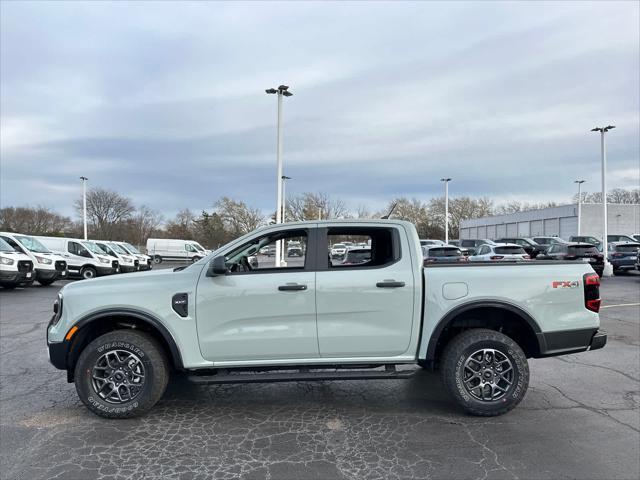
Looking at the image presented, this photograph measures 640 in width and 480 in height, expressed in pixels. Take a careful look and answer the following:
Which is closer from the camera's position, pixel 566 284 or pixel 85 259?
pixel 566 284

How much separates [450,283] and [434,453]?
1.51 meters

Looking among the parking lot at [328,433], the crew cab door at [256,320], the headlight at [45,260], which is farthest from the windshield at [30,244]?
the crew cab door at [256,320]

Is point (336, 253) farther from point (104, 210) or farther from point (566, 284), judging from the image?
point (104, 210)

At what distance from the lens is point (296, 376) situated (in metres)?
4.37

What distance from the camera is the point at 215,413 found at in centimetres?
461

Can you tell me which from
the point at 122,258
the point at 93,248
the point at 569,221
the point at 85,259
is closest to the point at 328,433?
the point at 85,259

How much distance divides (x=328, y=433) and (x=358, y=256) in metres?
2.51

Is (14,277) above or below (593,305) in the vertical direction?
below

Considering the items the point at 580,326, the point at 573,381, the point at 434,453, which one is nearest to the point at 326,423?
the point at 434,453

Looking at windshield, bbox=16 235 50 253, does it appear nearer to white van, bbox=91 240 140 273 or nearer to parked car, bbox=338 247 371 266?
white van, bbox=91 240 140 273

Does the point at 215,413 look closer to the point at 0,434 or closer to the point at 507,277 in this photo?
the point at 0,434

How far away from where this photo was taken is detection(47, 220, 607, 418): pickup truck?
4414 millimetres

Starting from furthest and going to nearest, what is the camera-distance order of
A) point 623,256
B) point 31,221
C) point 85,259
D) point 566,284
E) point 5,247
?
1. point 31,221
2. point 85,259
3. point 623,256
4. point 5,247
5. point 566,284

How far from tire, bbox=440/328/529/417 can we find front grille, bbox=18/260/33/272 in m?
16.1
